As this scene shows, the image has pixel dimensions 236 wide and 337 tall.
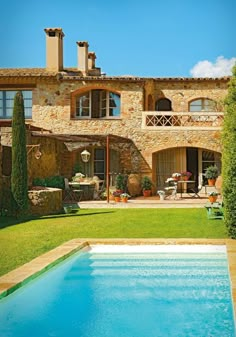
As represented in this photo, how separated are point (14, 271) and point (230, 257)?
10.1 ft

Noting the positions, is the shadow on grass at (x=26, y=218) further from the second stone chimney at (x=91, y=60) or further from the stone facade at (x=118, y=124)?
the second stone chimney at (x=91, y=60)

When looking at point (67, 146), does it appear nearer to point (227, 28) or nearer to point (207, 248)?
point (207, 248)

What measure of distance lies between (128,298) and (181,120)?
45.5ft

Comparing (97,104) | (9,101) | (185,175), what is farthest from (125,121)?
(9,101)

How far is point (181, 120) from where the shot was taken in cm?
1892

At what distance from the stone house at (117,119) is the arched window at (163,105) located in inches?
26.4

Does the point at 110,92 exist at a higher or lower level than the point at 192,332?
higher

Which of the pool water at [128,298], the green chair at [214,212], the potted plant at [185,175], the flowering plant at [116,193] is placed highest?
the potted plant at [185,175]

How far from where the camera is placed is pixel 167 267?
728 cm

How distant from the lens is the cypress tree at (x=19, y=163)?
12438 mm

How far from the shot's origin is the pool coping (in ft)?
17.6

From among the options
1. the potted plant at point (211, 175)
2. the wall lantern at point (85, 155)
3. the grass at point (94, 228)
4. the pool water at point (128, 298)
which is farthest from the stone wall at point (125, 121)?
the pool water at point (128, 298)

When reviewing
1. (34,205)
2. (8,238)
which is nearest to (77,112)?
(34,205)

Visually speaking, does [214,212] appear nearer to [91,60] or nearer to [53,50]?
[53,50]
